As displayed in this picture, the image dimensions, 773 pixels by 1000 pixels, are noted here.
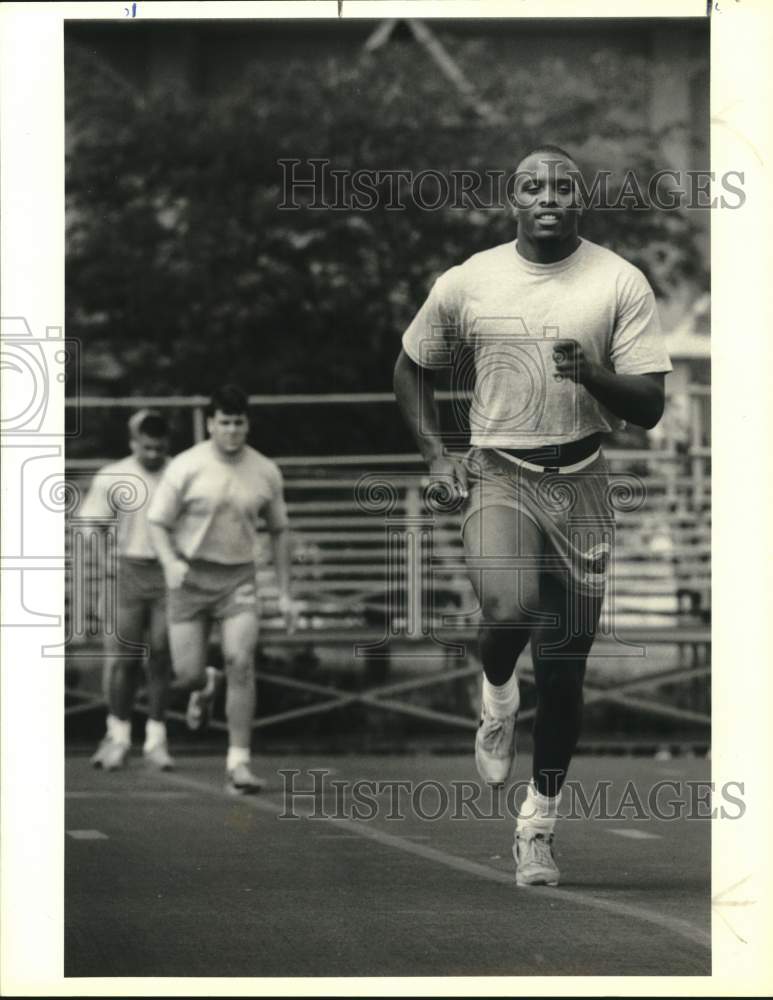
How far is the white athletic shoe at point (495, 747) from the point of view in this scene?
6.75 m

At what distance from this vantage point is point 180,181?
15141 millimetres

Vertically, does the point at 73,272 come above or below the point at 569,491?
above

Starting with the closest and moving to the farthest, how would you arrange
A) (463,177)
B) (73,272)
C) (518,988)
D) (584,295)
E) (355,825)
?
(518,988), (584,295), (355,825), (463,177), (73,272)

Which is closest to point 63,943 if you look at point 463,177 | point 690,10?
point 690,10

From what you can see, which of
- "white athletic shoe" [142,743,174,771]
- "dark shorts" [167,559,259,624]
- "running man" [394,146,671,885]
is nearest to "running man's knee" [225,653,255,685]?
"dark shorts" [167,559,259,624]

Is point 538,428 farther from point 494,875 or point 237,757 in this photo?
point 237,757

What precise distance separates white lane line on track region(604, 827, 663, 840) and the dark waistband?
204cm

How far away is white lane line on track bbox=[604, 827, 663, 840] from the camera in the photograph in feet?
27.2

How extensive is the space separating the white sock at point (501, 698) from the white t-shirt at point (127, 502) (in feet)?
16.9

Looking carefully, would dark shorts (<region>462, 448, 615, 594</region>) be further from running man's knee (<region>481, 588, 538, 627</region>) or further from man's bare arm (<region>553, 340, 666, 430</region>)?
man's bare arm (<region>553, 340, 666, 430</region>)

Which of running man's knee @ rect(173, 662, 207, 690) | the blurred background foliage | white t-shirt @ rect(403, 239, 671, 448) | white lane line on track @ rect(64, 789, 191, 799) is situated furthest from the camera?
the blurred background foliage

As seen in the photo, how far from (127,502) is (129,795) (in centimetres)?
251

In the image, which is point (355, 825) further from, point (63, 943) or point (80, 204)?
point (80, 204)

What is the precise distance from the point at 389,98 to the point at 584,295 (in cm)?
885
